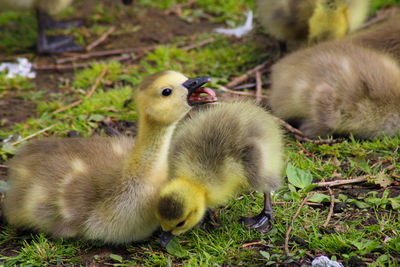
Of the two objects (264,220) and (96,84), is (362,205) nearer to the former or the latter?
(264,220)

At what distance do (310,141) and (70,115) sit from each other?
1536 mm

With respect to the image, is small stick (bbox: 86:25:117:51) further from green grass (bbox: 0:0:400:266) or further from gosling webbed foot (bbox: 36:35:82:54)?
green grass (bbox: 0:0:400:266)

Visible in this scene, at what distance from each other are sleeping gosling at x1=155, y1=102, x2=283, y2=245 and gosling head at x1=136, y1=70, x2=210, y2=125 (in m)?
0.19

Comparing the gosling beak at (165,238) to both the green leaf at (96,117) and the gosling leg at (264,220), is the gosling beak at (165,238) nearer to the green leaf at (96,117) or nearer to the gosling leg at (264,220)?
the gosling leg at (264,220)

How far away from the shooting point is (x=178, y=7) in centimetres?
496

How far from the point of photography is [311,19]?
11.1 ft

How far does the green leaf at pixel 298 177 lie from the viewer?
8.23 ft

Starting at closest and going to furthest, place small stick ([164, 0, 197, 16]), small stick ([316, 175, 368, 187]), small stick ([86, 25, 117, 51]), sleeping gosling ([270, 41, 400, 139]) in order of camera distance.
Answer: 1. small stick ([316, 175, 368, 187])
2. sleeping gosling ([270, 41, 400, 139])
3. small stick ([86, 25, 117, 51])
4. small stick ([164, 0, 197, 16])

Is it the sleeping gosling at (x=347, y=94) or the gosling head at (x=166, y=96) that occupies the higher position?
the gosling head at (x=166, y=96)

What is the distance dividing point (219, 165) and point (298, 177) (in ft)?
1.99

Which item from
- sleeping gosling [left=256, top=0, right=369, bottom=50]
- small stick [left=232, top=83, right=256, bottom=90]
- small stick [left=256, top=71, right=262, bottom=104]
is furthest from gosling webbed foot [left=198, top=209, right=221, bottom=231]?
sleeping gosling [left=256, top=0, right=369, bottom=50]

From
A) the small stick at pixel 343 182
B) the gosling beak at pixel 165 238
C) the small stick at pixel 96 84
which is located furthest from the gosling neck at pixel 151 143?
the small stick at pixel 96 84

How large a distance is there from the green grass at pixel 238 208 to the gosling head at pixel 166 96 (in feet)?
0.84

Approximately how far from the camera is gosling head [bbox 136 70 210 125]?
6.68 feet
